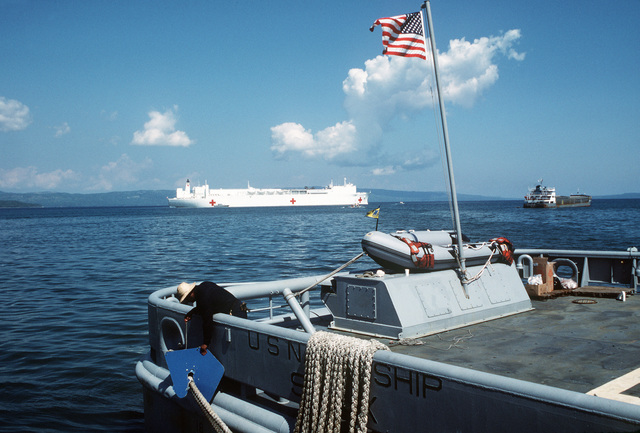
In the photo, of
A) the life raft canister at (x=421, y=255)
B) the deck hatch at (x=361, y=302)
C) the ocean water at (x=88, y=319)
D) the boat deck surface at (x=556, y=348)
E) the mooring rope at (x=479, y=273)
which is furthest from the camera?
the ocean water at (x=88, y=319)

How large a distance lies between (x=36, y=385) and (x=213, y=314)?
650 centimetres

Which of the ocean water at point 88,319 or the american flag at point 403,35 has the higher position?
the american flag at point 403,35

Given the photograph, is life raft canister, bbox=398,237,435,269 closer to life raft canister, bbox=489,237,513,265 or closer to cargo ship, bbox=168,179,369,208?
life raft canister, bbox=489,237,513,265

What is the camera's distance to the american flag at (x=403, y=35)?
7273 millimetres

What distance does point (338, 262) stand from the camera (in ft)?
92.2

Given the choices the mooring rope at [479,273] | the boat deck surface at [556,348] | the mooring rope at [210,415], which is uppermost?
the mooring rope at [479,273]

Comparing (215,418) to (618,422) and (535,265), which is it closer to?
(618,422)

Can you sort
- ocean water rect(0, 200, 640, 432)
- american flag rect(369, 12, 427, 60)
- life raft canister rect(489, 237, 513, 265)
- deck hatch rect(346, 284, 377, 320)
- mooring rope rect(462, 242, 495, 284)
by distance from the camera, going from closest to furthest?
deck hatch rect(346, 284, 377, 320), american flag rect(369, 12, 427, 60), mooring rope rect(462, 242, 495, 284), life raft canister rect(489, 237, 513, 265), ocean water rect(0, 200, 640, 432)

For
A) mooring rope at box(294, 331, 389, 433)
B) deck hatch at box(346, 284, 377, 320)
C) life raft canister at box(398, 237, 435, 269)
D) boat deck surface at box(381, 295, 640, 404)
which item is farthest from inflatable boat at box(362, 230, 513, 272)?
mooring rope at box(294, 331, 389, 433)

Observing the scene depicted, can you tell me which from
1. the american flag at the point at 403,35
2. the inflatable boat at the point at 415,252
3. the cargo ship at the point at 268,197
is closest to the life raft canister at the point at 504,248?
the inflatable boat at the point at 415,252

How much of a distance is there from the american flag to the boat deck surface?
3.87 metres

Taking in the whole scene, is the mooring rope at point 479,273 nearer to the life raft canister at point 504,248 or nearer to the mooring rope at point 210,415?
the life raft canister at point 504,248

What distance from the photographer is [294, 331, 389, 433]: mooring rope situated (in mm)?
4035

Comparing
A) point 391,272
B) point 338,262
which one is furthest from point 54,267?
point 391,272
